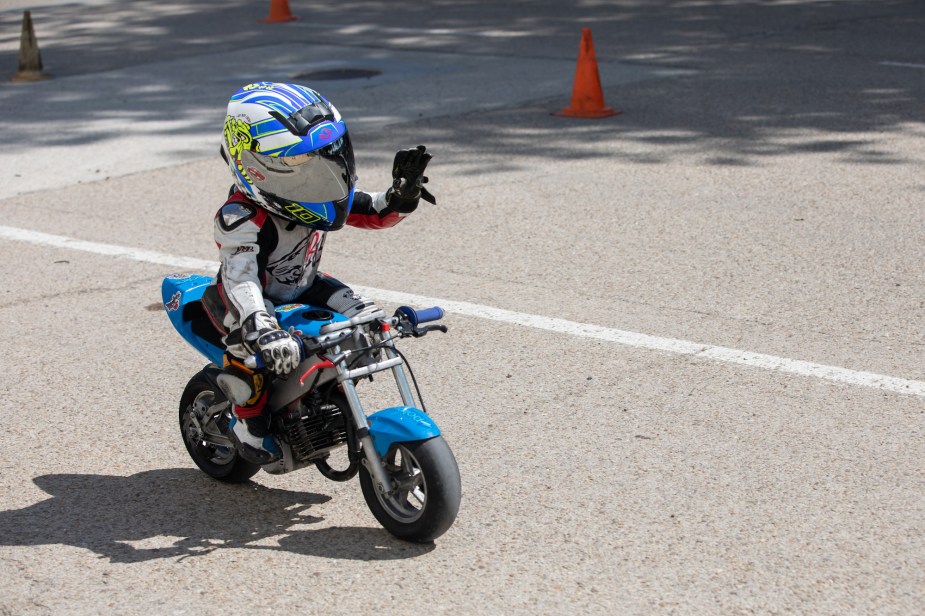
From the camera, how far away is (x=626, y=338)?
18.6ft

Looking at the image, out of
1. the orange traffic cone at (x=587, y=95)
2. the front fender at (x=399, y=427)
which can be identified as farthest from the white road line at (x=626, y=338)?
the orange traffic cone at (x=587, y=95)

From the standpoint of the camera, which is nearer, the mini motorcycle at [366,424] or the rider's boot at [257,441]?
the mini motorcycle at [366,424]

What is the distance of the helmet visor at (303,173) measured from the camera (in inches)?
155

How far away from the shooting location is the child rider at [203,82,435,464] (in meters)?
3.93

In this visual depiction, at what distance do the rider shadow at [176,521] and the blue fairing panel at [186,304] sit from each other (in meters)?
0.50

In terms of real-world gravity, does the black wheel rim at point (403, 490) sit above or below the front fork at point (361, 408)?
below

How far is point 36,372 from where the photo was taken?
18.2ft

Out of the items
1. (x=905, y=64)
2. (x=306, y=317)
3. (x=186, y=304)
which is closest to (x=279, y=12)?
(x=905, y=64)

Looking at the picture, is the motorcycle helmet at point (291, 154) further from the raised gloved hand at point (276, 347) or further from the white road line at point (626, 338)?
the white road line at point (626, 338)

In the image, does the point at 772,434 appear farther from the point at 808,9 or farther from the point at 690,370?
the point at 808,9

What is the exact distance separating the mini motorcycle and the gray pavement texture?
15 centimetres

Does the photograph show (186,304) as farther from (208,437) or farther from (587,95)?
(587,95)

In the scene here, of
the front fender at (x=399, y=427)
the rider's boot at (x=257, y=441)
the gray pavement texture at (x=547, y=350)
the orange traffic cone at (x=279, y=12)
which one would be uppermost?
the orange traffic cone at (x=279, y=12)

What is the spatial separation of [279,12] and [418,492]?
571 inches
